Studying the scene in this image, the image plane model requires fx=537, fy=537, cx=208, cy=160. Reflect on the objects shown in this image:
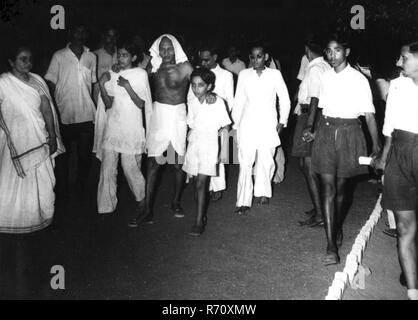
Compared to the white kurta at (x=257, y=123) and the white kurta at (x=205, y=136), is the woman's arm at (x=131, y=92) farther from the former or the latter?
the white kurta at (x=257, y=123)

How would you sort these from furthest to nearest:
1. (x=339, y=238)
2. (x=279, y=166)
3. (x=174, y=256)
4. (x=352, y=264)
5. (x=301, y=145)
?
(x=279, y=166)
(x=301, y=145)
(x=339, y=238)
(x=174, y=256)
(x=352, y=264)

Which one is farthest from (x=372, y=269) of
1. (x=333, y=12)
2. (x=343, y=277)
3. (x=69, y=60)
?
(x=333, y=12)

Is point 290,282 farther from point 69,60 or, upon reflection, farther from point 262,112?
point 69,60

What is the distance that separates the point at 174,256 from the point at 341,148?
2.05 m

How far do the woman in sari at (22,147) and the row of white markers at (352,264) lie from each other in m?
2.91

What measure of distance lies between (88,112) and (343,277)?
4.44 metres

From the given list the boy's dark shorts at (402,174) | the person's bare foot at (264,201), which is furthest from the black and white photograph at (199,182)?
the person's bare foot at (264,201)

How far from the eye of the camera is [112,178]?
661 centimetres

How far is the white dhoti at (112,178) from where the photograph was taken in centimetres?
661

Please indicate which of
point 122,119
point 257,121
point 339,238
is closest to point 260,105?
point 257,121

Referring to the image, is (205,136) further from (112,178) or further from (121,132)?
(112,178)

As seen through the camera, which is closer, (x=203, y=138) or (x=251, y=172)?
(x=203, y=138)

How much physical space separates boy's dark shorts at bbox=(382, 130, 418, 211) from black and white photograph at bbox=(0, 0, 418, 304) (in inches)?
0.5

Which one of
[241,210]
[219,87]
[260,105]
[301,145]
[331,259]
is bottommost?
[331,259]
